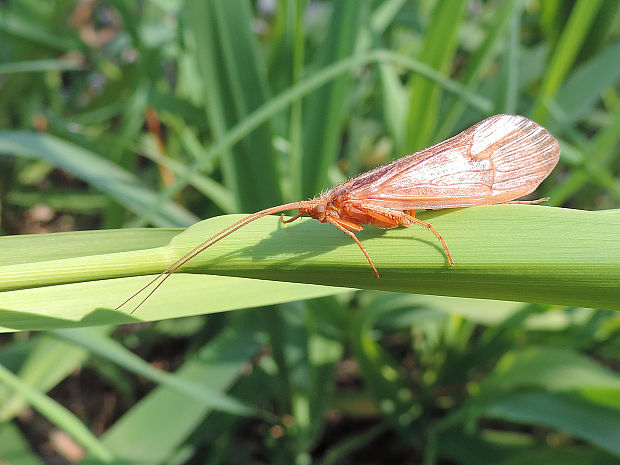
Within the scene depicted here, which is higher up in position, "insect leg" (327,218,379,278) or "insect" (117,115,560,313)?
"insect" (117,115,560,313)

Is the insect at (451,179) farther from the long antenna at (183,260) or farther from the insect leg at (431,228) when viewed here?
the long antenna at (183,260)

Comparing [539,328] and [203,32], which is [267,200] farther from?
[539,328]

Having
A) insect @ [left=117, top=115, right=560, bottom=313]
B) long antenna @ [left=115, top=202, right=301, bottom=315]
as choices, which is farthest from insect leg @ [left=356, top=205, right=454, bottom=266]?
long antenna @ [left=115, top=202, right=301, bottom=315]

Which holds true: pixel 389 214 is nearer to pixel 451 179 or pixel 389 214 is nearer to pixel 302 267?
pixel 451 179

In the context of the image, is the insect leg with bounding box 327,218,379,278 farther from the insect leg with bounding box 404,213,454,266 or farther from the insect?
the insect leg with bounding box 404,213,454,266

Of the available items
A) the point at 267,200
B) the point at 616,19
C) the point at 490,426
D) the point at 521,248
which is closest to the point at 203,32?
the point at 267,200

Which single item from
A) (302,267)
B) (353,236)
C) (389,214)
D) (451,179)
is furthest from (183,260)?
(451,179)

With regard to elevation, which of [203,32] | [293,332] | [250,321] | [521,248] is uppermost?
[203,32]

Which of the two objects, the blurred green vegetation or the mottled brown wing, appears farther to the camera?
the mottled brown wing
